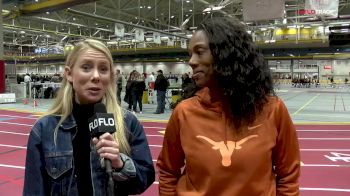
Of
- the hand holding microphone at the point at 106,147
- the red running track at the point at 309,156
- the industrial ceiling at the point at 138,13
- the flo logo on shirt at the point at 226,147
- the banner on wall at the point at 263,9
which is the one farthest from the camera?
the industrial ceiling at the point at 138,13

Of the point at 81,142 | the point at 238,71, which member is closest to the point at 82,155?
the point at 81,142

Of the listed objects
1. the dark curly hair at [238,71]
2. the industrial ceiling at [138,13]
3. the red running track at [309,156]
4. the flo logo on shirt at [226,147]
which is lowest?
the red running track at [309,156]

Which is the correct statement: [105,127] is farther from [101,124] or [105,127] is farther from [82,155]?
[82,155]

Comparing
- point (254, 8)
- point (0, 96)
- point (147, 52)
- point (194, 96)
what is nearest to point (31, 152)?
point (194, 96)

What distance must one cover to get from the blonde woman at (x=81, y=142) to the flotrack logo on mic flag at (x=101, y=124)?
151 millimetres

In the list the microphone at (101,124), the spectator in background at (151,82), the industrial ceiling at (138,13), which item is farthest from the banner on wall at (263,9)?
the spectator in background at (151,82)

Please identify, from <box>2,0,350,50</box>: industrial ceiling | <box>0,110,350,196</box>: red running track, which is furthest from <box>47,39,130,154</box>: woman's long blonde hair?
<box>2,0,350,50</box>: industrial ceiling

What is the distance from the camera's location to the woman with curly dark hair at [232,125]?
5.15 ft

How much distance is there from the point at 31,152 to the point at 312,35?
33041mm

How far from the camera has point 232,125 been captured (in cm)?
163

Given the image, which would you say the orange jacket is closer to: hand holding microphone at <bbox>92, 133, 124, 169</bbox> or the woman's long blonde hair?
the woman's long blonde hair

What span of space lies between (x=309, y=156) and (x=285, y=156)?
5769mm

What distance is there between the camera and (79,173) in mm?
1678

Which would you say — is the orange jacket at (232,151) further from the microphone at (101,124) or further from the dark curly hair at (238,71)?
the microphone at (101,124)
